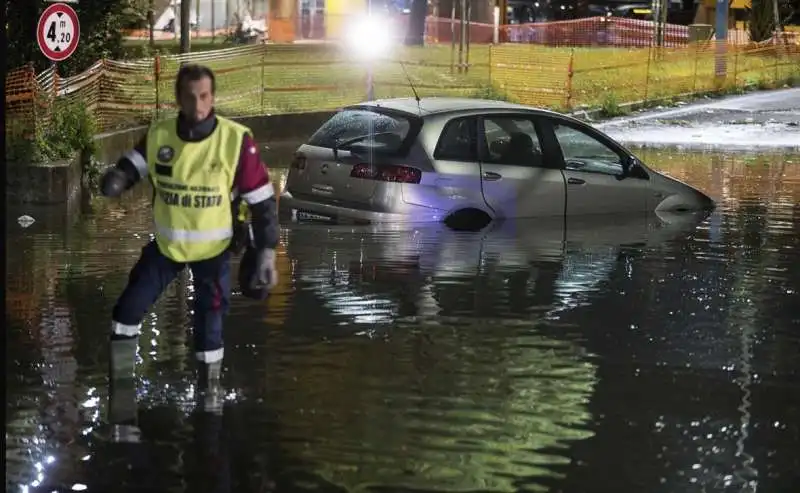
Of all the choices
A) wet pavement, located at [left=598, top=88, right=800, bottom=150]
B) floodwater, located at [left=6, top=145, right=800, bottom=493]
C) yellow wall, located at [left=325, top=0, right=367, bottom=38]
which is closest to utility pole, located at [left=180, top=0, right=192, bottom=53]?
wet pavement, located at [left=598, top=88, right=800, bottom=150]

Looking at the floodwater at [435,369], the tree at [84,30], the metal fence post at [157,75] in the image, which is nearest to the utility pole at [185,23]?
the tree at [84,30]

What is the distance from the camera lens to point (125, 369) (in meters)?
6.75

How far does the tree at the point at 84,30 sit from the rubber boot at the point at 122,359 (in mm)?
11309

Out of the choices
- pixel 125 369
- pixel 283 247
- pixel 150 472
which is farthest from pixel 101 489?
pixel 283 247

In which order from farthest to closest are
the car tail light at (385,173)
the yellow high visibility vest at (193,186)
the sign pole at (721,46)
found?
the sign pole at (721,46)
the car tail light at (385,173)
the yellow high visibility vest at (193,186)

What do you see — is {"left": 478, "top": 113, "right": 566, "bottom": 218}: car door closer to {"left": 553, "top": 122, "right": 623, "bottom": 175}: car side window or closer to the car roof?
the car roof

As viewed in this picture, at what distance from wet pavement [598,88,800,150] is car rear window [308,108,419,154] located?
11.8m

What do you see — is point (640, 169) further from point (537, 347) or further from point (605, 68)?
point (605, 68)

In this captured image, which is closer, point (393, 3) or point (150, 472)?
point (150, 472)

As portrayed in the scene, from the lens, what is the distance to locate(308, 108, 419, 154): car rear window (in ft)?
40.0

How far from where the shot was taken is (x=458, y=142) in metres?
12.4

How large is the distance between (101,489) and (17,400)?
61.6 inches

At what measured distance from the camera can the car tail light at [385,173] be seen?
12.1 m

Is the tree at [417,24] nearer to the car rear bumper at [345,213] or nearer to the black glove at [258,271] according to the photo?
the car rear bumper at [345,213]
